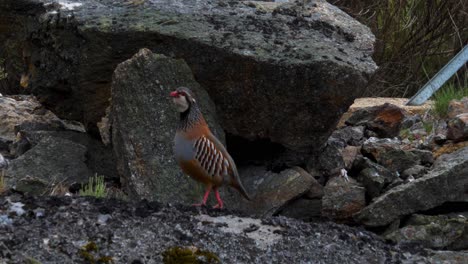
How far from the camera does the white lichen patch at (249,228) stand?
5.06 metres

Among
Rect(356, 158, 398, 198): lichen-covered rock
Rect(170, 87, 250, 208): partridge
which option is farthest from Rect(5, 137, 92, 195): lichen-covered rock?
Rect(356, 158, 398, 198): lichen-covered rock

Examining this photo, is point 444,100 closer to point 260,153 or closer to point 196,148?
point 260,153

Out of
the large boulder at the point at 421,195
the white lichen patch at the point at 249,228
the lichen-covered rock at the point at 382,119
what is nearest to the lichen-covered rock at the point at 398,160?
the large boulder at the point at 421,195

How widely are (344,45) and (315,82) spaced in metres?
0.51

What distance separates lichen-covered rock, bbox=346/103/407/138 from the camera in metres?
8.58

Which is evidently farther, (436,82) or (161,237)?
(436,82)

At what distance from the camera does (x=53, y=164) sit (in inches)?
297

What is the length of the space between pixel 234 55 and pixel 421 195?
1579 millimetres

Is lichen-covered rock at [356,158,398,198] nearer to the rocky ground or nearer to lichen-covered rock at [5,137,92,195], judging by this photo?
the rocky ground

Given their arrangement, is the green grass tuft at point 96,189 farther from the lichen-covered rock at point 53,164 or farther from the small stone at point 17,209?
the small stone at point 17,209

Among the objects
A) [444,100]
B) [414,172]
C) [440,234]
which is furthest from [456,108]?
[440,234]

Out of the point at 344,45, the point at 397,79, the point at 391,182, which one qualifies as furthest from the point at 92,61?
the point at 397,79

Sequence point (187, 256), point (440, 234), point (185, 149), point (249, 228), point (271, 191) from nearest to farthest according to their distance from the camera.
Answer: point (187, 256), point (249, 228), point (185, 149), point (440, 234), point (271, 191)

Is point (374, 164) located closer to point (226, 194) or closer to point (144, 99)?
point (226, 194)
